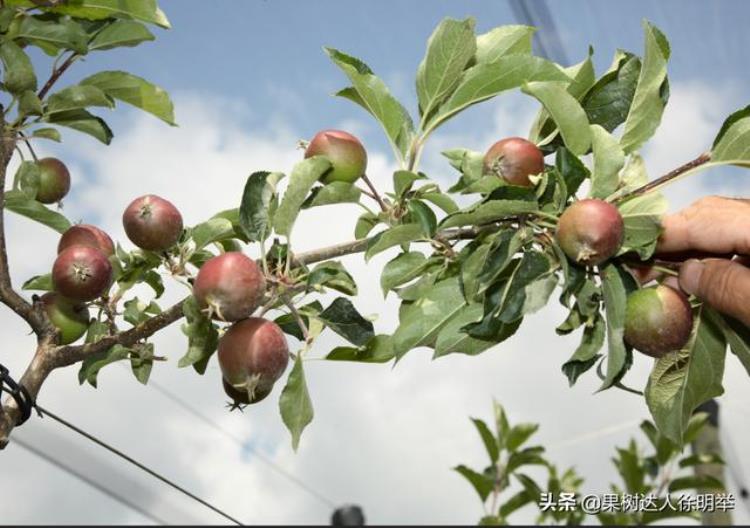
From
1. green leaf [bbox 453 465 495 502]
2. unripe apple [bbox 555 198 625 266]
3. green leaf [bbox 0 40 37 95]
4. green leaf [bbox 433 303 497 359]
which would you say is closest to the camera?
unripe apple [bbox 555 198 625 266]

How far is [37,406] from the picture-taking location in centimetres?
85

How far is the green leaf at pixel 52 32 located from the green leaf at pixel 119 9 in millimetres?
16

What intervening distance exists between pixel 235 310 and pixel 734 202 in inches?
19.7

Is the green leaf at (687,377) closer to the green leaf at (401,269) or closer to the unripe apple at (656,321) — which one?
the unripe apple at (656,321)

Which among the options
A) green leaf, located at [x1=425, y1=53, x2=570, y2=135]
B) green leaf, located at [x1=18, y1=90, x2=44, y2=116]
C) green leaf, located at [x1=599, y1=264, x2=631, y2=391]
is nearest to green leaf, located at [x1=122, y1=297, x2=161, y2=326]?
green leaf, located at [x1=18, y1=90, x2=44, y2=116]

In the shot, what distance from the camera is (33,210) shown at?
988 mm

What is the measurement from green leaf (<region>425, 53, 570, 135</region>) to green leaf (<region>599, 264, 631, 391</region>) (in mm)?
199

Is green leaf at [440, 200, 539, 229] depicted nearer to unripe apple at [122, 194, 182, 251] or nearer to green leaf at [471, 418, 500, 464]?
unripe apple at [122, 194, 182, 251]

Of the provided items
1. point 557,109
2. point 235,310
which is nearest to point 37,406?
point 235,310

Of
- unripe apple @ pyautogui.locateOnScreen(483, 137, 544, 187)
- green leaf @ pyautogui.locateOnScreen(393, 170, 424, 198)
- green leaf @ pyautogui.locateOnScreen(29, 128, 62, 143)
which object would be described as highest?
green leaf @ pyautogui.locateOnScreen(29, 128, 62, 143)

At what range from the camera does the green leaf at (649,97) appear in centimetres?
84

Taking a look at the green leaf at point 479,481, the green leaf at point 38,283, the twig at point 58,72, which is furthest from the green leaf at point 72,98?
the green leaf at point 479,481

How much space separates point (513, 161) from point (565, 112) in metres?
0.07

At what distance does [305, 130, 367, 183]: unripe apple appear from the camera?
87 centimetres
